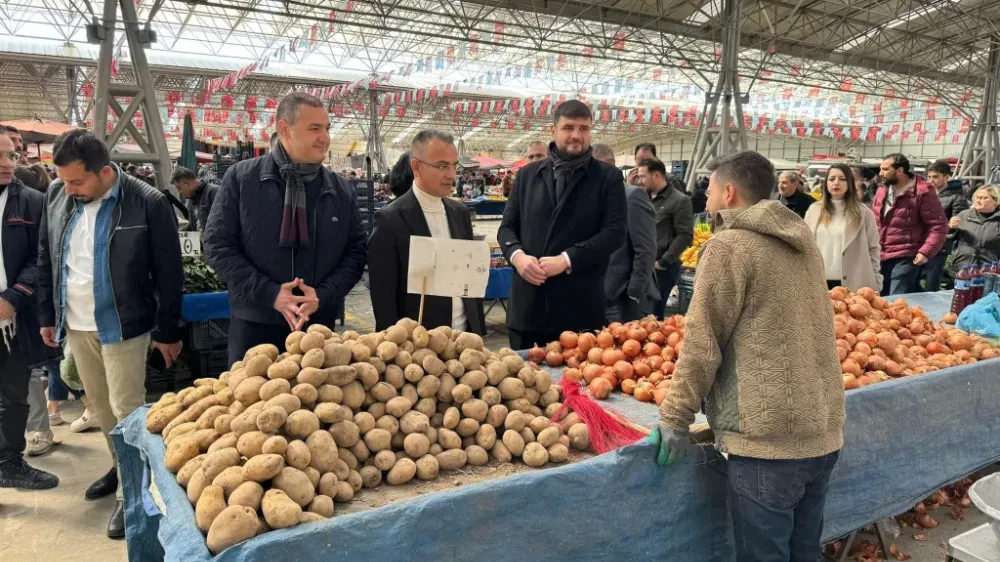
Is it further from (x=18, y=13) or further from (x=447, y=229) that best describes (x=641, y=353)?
(x=18, y=13)

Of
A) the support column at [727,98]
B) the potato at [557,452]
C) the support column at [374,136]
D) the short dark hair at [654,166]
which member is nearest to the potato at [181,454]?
the potato at [557,452]

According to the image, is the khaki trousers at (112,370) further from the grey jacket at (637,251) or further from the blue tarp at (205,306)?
the grey jacket at (637,251)

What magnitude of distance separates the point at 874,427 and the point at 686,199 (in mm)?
2711

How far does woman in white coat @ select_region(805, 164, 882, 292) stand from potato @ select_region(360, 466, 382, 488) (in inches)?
145

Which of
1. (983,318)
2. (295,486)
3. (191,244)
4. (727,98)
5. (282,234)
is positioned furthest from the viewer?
(727,98)

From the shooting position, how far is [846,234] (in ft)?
13.7

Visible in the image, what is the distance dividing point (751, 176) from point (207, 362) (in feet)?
13.8

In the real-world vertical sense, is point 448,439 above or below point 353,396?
below

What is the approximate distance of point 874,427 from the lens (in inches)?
97.1

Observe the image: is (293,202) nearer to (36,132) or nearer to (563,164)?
(563,164)

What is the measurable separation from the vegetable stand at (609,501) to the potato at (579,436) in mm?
133

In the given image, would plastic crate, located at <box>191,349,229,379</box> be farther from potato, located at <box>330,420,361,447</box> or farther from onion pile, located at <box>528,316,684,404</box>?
potato, located at <box>330,420,361,447</box>

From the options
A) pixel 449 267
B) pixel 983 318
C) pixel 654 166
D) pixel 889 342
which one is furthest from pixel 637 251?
pixel 449 267

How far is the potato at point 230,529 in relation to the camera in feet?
4.39
